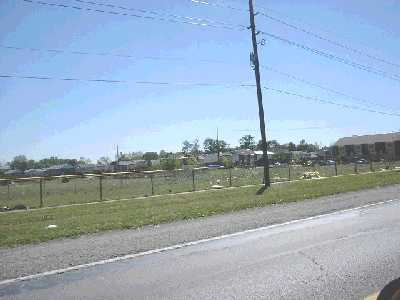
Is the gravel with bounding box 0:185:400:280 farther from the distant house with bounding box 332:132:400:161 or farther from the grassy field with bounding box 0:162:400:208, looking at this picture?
the distant house with bounding box 332:132:400:161

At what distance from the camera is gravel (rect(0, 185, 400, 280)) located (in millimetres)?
7309

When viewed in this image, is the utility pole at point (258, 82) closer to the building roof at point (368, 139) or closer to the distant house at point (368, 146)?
the distant house at point (368, 146)

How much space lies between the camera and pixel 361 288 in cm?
514

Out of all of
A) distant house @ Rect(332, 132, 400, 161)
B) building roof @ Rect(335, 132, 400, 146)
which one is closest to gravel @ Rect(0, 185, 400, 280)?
distant house @ Rect(332, 132, 400, 161)

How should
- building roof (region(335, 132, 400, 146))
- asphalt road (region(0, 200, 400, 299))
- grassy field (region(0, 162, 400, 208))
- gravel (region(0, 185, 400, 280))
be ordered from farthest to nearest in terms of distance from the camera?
building roof (region(335, 132, 400, 146)) < grassy field (region(0, 162, 400, 208)) < gravel (region(0, 185, 400, 280)) < asphalt road (region(0, 200, 400, 299))

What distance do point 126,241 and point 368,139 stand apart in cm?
10360

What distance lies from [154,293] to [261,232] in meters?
4.71

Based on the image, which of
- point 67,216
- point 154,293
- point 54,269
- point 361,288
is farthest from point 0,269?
point 67,216

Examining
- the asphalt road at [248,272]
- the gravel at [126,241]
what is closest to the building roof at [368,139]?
the gravel at [126,241]

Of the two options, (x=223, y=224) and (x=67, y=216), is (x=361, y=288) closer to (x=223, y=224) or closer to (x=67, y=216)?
(x=223, y=224)

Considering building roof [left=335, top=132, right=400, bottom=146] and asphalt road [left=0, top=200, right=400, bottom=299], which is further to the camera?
building roof [left=335, top=132, right=400, bottom=146]

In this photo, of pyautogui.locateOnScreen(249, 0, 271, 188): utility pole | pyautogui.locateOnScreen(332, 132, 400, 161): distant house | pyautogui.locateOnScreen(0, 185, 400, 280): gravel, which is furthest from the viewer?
pyautogui.locateOnScreen(332, 132, 400, 161): distant house

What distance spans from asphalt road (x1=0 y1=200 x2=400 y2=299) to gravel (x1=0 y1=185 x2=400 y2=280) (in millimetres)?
723

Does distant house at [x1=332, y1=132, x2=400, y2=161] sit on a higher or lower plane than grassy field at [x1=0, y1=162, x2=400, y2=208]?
higher
